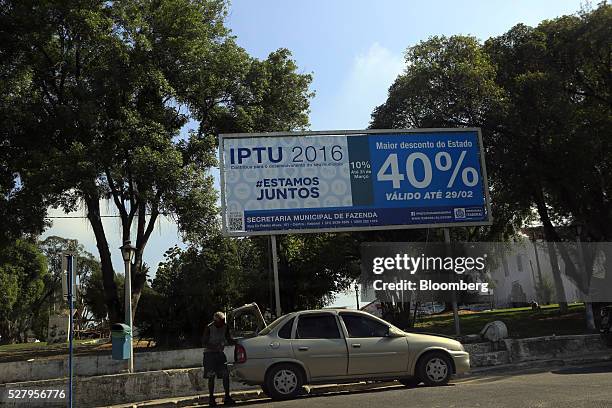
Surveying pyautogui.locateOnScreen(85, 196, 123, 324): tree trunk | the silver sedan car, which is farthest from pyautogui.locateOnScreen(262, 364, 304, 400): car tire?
pyautogui.locateOnScreen(85, 196, 123, 324): tree trunk

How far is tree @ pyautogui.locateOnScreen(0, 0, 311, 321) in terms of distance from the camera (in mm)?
19969

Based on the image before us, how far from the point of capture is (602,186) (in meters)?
22.2

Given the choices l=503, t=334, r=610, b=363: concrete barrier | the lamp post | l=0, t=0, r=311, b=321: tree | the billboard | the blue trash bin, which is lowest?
l=503, t=334, r=610, b=363: concrete barrier

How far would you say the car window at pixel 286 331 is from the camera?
33.7ft

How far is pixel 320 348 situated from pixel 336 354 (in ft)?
0.98

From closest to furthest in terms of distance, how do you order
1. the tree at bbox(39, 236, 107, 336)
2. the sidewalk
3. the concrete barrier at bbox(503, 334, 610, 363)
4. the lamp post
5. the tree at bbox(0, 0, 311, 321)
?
the sidewalk, the lamp post, the concrete barrier at bbox(503, 334, 610, 363), the tree at bbox(0, 0, 311, 321), the tree at bbox(39, 236, 107, 336)

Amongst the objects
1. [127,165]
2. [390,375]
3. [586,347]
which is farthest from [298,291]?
[390,375]

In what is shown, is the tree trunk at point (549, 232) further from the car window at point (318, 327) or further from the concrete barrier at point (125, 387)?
the concrete barrier at point (125, 387)

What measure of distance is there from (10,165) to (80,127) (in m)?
2.94

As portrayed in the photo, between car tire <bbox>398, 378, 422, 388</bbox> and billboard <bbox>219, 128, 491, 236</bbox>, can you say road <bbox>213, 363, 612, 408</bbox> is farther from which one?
billboard <bbox>219, 128, 491, 236</bbox>

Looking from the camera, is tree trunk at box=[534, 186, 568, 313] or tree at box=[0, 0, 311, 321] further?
tree trunk at box=[534, 186, 568, 313]

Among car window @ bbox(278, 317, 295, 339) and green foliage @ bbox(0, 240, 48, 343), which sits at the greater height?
green foliage @ bbox(0, 240, 48, 343)

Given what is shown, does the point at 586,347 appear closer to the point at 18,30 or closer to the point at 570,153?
the point at 570,153

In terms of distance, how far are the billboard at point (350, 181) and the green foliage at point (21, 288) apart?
42108mm
